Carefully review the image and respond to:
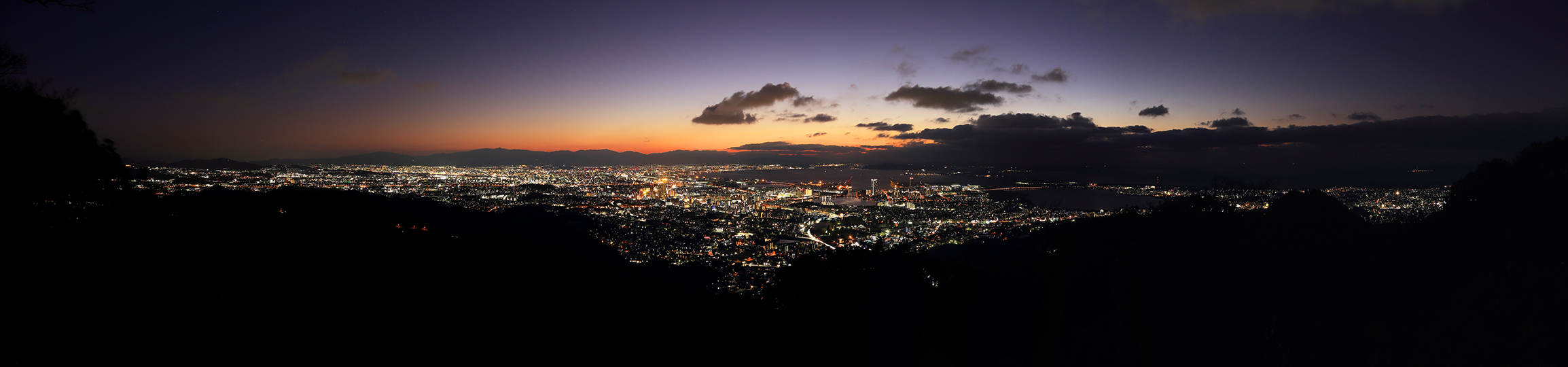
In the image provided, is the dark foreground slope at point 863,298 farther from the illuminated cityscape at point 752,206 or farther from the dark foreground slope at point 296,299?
the illuminated cityscape at point 752,206

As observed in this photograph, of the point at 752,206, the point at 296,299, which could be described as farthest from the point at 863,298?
the point at 752,206

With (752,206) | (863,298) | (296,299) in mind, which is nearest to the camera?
(296,299)

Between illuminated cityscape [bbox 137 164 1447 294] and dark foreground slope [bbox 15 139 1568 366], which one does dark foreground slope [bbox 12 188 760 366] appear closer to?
dark foreground slope [bbox 15 139 1568 366]

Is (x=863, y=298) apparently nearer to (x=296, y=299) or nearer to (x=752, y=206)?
(x=296, y=299)

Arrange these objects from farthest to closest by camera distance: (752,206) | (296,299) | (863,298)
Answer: (752,206)
(863,298)
(296,299)

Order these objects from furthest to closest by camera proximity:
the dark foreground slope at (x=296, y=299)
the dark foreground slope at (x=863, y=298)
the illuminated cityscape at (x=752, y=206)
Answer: the illuminated cityscape at (x=752, y=206) < the dark foreground slope at (x=863, y=298) < the dark foreground slope at (x=296, y=299)

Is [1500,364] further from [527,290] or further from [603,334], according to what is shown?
[527,290]

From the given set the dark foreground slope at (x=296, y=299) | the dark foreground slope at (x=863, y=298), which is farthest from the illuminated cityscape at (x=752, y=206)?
the dark foreground slope at (x=296, y=299)

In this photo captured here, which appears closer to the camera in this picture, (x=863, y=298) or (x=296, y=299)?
(x=296, y=299)

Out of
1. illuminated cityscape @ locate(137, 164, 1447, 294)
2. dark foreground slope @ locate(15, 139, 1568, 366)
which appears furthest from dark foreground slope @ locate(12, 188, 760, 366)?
illuminated cityscape @ locate(137, 164, 1447, 294)

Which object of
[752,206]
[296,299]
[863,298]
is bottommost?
[752,206]

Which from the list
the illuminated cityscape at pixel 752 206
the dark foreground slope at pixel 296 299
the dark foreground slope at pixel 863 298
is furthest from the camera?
the illuminated cityscape at pixel 752 206

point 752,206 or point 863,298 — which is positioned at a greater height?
point 863,298
